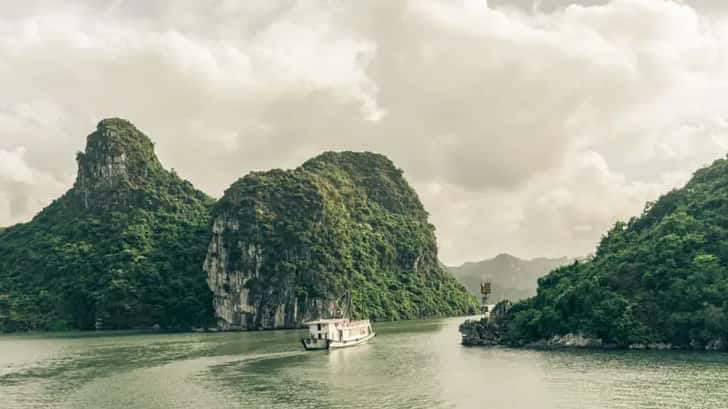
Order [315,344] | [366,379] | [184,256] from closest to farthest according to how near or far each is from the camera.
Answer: [366,379] → [315,344] → [184,256]

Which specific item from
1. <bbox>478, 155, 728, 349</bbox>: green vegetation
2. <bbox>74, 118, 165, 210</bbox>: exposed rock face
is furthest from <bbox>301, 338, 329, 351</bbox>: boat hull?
<bbox>74, 118, 165, 210</bbox>: exposed rock face

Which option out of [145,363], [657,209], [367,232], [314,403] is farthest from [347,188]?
[314,403]

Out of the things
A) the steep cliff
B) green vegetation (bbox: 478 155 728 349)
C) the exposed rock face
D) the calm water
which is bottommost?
the calm water

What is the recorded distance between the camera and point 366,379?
40969mm

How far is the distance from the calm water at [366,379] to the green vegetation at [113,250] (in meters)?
41.6

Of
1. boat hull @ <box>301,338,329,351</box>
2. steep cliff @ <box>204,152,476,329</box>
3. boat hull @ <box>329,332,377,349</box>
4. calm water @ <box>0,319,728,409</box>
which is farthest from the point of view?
steep cliff @ <box>204,152,476,329</box>

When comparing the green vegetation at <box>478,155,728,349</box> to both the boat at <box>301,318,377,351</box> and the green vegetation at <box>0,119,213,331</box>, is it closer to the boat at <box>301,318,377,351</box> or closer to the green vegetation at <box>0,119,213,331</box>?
the boat at <box>301,318,377,351</box>

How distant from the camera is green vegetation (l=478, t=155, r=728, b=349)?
4656 centimetres

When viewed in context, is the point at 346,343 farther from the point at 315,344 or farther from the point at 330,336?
the point at 315,344

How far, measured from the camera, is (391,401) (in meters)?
33.2

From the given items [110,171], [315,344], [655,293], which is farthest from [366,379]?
[110,171]

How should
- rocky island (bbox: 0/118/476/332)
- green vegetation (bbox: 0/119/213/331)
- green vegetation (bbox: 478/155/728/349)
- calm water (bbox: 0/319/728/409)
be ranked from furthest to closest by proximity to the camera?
green vegetation (bbox: 0/119/213/331)
rocky island (bbox: 0/118/476/332)
green vegetation (bbox: 478/155/728/349)
calm water (bbox: 0/319/728/409)

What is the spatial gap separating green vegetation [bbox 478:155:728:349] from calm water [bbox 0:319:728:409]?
9.77 feet

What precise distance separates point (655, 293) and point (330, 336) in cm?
2851
